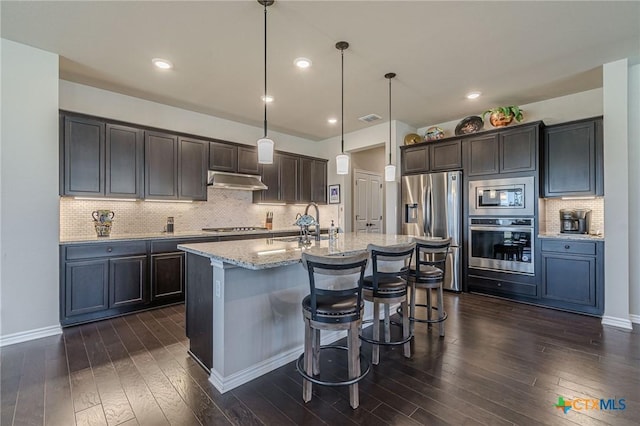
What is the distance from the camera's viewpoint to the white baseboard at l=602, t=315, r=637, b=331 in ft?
10.3

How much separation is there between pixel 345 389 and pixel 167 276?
280cm

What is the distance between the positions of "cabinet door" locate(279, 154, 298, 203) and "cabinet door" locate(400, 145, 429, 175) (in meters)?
2.04

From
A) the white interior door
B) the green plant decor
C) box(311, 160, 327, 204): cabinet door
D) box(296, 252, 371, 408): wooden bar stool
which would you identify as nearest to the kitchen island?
box(296, 252, 371, 408): wooden bar stool

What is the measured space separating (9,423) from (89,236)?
2.46m

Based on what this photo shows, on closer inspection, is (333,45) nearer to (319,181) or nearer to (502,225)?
(502,225)

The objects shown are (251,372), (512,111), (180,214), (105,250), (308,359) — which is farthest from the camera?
(180,214)

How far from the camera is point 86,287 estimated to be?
3252 millimetres

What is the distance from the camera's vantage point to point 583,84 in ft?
12.4

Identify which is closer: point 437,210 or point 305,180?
point 437,210

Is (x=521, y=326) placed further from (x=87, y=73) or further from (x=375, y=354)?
(x=87, y=73)

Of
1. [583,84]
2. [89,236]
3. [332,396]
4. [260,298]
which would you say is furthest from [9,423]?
[583,84]

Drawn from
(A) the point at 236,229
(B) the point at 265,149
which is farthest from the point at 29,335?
(B) the point at 265,149

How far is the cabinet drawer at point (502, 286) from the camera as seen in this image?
394 cm

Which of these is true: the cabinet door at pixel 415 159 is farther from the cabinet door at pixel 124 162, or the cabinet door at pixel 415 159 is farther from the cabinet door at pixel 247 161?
the cabinet door at pixel 124 162
